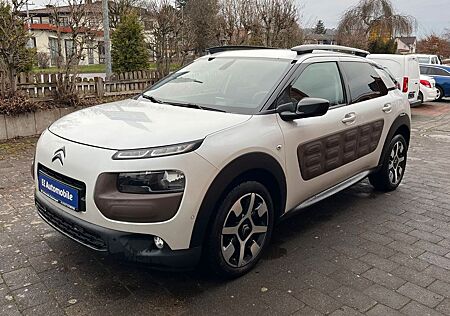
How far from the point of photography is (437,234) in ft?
12.6

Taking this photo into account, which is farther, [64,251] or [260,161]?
[64,251]

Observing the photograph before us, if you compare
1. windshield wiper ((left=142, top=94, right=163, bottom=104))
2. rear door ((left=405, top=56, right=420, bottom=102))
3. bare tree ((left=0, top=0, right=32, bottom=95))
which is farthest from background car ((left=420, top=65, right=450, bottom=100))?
windshield wiper ((left=142, top=94, right=163, bottom=104))

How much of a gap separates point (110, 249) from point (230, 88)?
5.58 feet

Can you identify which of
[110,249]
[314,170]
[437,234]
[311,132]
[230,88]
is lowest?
[437,234]

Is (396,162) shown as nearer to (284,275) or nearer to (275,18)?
(284,275)

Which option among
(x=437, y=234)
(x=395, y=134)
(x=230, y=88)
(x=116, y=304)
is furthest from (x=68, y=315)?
(x=395, y=134)

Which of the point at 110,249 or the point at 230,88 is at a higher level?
the point at 230,88

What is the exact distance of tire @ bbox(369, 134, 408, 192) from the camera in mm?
4781

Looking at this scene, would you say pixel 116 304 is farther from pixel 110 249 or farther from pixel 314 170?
pixel 314 170

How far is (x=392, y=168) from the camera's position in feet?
16.3

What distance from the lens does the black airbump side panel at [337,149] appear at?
3395 mm

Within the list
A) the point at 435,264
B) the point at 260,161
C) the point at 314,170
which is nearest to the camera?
the point at 260,161

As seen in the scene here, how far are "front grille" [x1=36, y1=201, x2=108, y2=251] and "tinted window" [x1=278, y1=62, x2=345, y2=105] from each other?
5.58 ft

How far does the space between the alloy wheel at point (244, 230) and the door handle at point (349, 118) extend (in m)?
1.32
